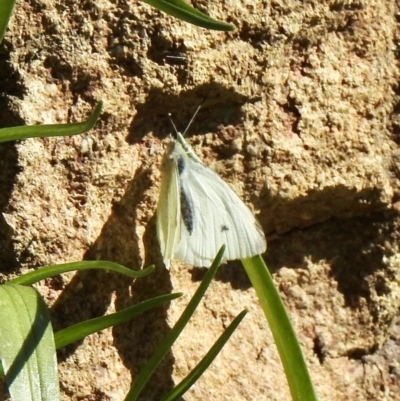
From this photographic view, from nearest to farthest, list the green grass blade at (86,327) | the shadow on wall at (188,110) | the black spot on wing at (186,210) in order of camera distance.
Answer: the green grass blade at (86,327) → the shadow on wall at (188,110) → the black spot on wing at (186,210)

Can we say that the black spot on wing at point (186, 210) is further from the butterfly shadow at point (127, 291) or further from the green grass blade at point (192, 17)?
the green grass blade at point (192, 17)

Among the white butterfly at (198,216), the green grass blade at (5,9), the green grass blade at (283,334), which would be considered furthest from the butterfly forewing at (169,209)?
the green grass blade at (5,9)

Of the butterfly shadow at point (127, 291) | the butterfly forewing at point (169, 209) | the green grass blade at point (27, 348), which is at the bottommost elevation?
the green grass blade at point (27, 348)

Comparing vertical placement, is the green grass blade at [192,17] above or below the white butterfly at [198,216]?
above

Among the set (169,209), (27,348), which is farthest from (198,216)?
(27,348)

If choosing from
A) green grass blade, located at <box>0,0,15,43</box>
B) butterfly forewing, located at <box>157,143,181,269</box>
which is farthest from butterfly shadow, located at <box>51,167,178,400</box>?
green grass blade, located at <box>0,0,15,43</box>

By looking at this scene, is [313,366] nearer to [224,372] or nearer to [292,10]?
[224,372]

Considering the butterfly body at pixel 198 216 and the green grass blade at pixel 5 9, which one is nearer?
the green grass blade at pixel 5 9

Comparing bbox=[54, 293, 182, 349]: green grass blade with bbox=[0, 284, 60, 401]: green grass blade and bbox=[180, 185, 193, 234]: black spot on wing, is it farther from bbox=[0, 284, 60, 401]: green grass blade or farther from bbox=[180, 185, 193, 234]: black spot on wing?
bbox=[180, 185, 193, 234]: black spot on wing

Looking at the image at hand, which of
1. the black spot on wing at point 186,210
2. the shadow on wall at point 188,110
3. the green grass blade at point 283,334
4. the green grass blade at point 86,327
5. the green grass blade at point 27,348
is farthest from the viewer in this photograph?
the black spot on wing at point 186,210
